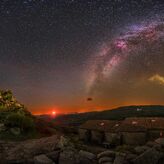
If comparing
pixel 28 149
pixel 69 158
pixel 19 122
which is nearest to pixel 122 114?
pixel 19 122

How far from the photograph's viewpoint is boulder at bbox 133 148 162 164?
24472mm

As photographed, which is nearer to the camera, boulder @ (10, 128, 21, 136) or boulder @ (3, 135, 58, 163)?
boulder @ (3, 135, 58, 163)

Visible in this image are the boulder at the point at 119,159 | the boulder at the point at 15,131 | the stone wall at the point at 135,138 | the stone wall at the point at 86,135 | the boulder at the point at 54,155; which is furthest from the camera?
the stone wall at the point at 86,135

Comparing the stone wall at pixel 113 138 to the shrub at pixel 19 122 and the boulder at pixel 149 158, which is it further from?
the boulder at pixel 149 158

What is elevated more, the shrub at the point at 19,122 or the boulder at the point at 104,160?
the shrub at the point at 19,122

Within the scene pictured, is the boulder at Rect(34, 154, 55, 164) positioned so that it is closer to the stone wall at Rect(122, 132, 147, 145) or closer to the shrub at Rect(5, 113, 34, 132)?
the shrub at Rect(5, 113, 34, 132)

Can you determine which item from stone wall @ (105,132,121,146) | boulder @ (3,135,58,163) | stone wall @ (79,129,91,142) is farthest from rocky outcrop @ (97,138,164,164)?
stone wall @ (79,129,91,142)

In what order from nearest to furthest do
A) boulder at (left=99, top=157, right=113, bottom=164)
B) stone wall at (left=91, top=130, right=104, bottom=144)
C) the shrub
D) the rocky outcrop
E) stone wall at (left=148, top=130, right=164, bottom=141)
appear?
the rocky outcrop, boulder at (left=99, top=157, right=113, bottom=164), the shrub, stone wall at (left=148, top=130, right=164, bottom=141), stone wall at (left=91, top=130, right=104, bottom=144)

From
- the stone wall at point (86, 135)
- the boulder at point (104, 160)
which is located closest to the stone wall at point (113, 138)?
the stone wall at point (86, 135)

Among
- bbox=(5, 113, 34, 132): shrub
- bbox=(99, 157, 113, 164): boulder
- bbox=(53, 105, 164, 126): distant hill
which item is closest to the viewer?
bbox=(99, 157, 113, 164): boulder

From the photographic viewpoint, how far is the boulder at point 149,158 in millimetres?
24472

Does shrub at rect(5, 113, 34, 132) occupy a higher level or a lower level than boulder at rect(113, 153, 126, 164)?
higher

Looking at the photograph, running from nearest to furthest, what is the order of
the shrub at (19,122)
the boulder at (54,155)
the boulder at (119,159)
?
the boulder at (119,159) → the boulder at (54,155) → the shrub at (19,122)

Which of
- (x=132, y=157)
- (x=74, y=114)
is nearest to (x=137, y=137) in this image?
(x=132, y=157)
